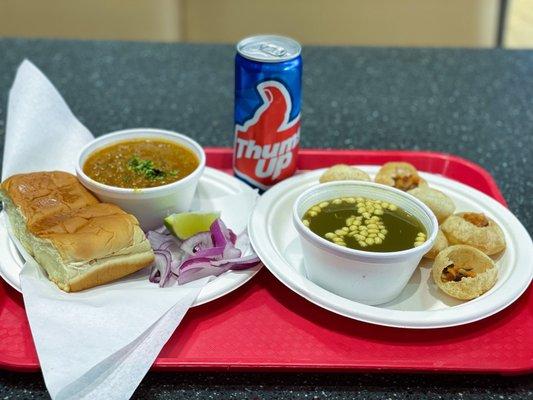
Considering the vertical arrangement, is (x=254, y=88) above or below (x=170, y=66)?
above

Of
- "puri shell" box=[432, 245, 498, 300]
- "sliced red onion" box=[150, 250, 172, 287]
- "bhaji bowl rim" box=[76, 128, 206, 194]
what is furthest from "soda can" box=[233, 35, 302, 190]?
"puri shell" box=[432, 245, 498, 300]

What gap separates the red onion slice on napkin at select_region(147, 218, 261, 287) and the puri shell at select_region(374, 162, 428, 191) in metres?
0.37

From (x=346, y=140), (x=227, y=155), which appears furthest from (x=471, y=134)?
(x=227, y=155)

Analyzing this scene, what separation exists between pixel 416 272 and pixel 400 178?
0.83 ft

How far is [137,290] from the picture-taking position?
1.12 meters

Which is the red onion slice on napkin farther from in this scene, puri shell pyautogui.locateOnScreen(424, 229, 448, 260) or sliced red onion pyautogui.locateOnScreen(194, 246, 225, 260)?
puri shell pyautogui.locateOnScreen(424, 229, 448, 260)

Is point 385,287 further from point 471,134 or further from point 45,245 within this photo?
point 471,134

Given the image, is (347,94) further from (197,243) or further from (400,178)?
(197,243)

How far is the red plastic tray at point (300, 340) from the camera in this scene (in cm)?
101

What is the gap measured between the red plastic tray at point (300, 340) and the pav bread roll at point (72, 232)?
0.11 metres

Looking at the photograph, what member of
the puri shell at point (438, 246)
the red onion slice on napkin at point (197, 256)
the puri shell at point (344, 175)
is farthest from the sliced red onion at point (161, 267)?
the puri shell at point (438, 246)

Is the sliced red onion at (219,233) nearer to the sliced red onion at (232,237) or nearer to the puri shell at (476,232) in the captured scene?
the sliced red onion at (232,237)

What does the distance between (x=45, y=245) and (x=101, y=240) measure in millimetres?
99

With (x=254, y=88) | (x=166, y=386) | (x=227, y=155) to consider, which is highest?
(x=254, y=88)
